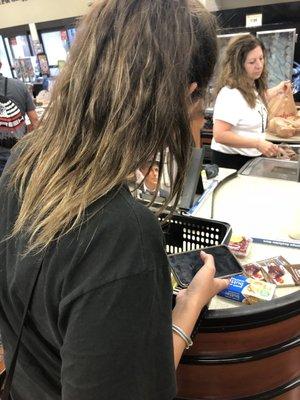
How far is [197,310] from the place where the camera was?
0.79m

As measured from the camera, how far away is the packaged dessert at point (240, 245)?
122cm

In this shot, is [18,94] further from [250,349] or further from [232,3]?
[250,349]

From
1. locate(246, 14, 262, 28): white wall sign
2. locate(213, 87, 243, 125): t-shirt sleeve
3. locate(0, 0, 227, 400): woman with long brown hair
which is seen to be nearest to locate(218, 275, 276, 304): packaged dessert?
locate(0, 0, 227, 400): woman with long brown hair

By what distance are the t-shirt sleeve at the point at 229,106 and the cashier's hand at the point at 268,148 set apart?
0.22 meters

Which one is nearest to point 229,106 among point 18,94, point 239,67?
point 239,67

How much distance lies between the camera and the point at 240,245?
124 cm

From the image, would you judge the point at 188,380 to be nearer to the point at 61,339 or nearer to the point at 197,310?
the point at 197,310

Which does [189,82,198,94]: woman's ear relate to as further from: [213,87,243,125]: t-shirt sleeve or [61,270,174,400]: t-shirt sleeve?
[213,87,243,125]: t-shirt sleeve

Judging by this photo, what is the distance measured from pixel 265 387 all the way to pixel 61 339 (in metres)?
0.76

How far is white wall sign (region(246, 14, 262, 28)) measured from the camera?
3644 millimetres

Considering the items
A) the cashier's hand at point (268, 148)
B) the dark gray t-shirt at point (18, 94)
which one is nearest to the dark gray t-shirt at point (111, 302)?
the cashier's hand at point (268, 148)

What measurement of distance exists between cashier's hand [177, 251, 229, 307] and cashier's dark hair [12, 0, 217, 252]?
35cm

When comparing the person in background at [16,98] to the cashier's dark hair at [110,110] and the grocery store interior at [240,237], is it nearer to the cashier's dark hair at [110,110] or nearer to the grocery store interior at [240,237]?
the grocery store interior at [240,237]

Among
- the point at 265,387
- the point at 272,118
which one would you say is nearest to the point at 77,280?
the point at 265,387
